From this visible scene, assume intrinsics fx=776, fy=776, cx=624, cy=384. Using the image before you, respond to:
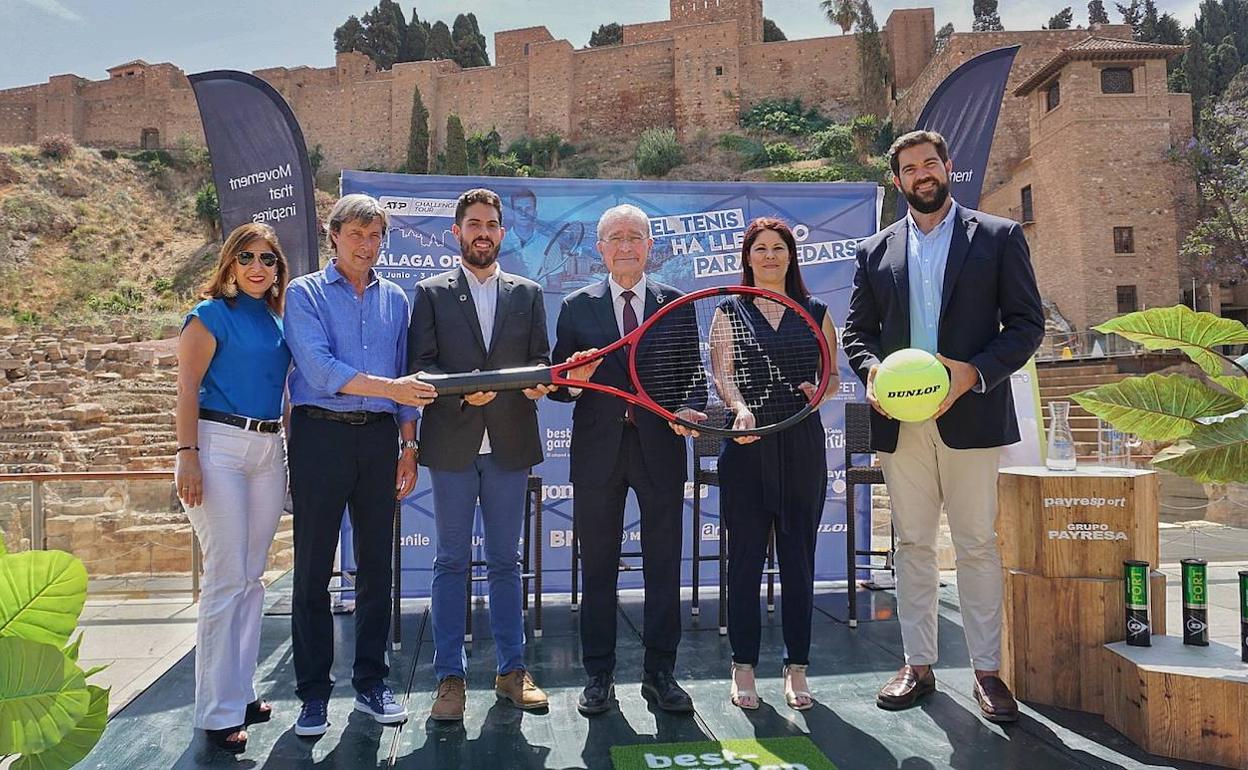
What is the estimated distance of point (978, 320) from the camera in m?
3.12

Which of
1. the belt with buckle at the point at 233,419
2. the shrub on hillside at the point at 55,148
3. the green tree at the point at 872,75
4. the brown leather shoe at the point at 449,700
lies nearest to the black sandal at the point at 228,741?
the brown leather shoe at the point at 449,700

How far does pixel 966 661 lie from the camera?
3824 mm

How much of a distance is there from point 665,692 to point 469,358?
1.60 meters

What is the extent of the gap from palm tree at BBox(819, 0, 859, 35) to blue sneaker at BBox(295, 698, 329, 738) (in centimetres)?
4826

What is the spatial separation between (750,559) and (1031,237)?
30.6m

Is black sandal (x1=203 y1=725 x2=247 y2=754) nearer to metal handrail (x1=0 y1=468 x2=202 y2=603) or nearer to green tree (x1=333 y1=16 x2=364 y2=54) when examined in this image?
metal handrail (x1=0 y1=468 x2=202 y2=603)

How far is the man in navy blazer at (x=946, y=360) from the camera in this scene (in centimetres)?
307

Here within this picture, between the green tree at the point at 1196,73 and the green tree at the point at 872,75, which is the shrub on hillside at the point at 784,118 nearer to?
the green tree at the point at 872,75

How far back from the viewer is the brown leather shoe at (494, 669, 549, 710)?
10.5 feet

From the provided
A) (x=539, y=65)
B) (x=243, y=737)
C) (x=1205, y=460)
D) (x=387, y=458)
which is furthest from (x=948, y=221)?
(x=539, y=65)

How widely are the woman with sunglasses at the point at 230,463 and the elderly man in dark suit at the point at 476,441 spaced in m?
0.59

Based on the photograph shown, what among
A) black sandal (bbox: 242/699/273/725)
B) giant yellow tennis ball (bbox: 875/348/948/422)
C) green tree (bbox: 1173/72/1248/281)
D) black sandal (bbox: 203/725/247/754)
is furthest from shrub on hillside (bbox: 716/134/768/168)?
black sandal (bbox: 203/725/247/754)

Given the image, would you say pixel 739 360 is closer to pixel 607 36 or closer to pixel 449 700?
pixel 449 700

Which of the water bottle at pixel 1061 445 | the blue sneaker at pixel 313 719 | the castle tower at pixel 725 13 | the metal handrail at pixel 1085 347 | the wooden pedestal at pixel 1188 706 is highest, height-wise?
the castle tower at pixel 725 13
